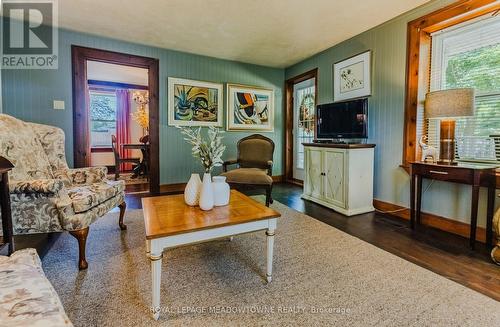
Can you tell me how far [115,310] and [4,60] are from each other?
364 centimetres

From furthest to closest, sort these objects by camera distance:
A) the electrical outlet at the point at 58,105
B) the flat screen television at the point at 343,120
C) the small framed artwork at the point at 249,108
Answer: the small framed artwork at the point at 249,108 → the electrical outlet at the point at 58,105 → the flat screen television at the point at 343,120

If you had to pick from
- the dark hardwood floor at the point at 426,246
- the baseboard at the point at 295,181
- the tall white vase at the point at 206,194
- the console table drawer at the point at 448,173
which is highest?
the console table drawer at the point at 448,173

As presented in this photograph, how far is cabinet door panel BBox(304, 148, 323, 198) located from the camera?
346 centimetres

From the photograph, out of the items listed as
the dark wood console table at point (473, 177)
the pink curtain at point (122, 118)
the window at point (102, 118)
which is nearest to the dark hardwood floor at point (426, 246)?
the dark wood console table at point (473, 177)

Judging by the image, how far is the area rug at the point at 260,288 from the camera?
1270mm

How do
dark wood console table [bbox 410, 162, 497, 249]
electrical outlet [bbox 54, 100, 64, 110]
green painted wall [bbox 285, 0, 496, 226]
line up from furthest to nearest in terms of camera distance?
electrical outlet [bbox 54, 100, 64, 110] < green painted wall [bbox 285, 0, 496, 226] < dark wood console table [bbox 410, 162, 497, 249]

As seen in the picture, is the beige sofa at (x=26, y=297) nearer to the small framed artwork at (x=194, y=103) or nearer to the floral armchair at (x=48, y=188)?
the floral armchair at (x=48, y=188)

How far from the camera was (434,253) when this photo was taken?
201cm

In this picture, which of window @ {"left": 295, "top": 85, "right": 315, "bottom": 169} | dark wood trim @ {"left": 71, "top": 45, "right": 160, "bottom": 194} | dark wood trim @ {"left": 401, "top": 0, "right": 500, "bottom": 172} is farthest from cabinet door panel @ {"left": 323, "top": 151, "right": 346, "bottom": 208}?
dark wood trim @ {"left": 71, "top": 45, "right": 160, "bottom": 194}

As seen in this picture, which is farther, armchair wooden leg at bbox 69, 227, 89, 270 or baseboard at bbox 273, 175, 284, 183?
baseboard at bbox 273, 175, 284, 183

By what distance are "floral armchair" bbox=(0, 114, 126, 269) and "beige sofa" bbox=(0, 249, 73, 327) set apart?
2.55 ft

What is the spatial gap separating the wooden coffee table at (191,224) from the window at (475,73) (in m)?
2.22

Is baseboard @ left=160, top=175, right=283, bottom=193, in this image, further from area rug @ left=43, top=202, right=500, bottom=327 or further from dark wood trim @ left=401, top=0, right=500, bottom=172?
dark wood trim @ left=401, top=0, right=500, bottom=172

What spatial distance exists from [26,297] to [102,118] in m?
6.66
